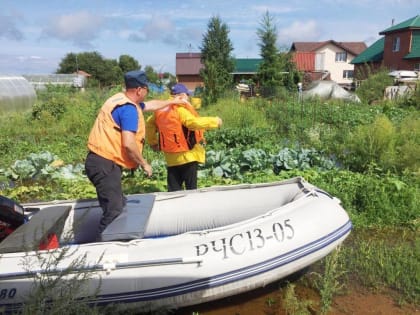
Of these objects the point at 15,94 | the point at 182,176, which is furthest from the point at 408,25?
the point at 182,176

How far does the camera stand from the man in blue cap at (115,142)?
11.1 ft

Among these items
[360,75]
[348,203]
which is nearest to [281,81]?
[360,75]

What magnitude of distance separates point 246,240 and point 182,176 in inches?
68.5

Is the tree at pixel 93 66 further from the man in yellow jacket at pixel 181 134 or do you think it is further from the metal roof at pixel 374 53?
the man in yellow jacket at pixel 181 134

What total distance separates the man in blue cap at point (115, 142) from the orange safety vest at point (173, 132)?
0.77 m

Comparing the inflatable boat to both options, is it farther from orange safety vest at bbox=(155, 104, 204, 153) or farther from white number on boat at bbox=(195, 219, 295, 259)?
A: orange safety vest at bbox=(155, 104, 204, 153)

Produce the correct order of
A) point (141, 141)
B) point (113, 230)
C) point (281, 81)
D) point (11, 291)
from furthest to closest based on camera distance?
point (281, 81) → point (141, 141) → point (113, 230) → point (11, 291)

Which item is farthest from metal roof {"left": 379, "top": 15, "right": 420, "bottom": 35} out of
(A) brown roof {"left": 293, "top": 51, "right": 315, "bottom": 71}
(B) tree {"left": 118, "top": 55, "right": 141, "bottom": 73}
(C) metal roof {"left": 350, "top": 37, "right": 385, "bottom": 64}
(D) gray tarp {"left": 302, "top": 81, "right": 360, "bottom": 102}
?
(B) tree {"left": 118, "top": 55, "right": 141, "bottom": 73}

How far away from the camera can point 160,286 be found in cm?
294

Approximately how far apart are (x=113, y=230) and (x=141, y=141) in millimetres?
844

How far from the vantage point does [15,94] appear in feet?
63.6

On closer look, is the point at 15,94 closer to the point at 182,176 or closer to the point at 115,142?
the point at 182,176

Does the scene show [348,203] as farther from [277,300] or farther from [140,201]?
[140,201]

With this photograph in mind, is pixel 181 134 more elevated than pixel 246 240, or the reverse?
pixel 181 134
